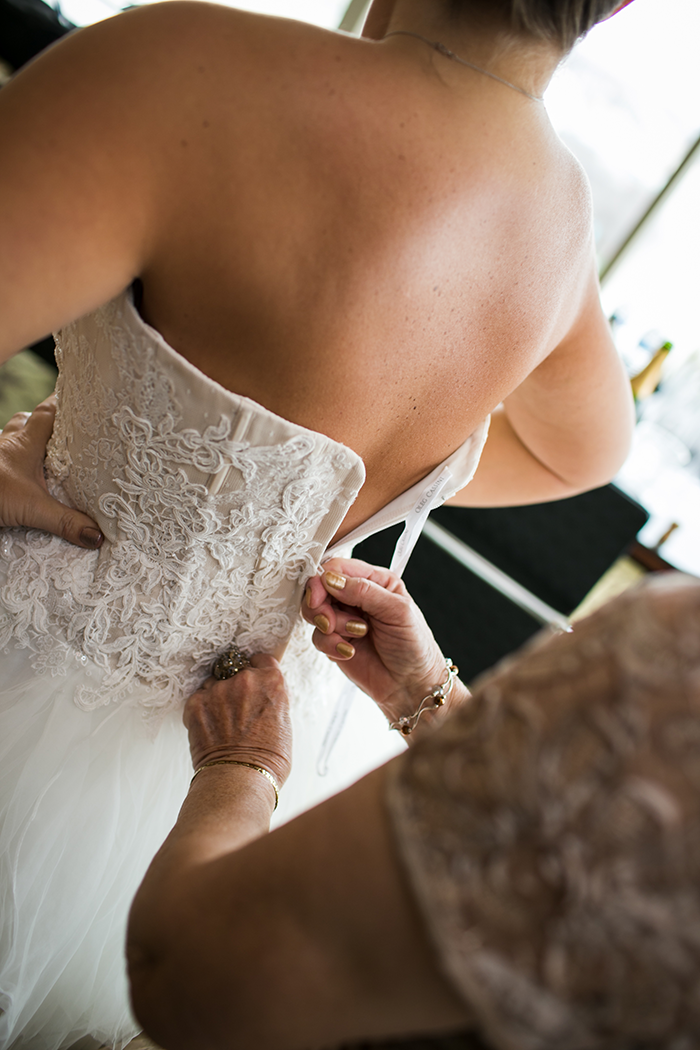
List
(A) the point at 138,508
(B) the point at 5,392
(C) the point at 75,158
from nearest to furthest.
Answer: (C) the point at 75,158 < (A) the point at 138,508 < (B) the point at 5,392

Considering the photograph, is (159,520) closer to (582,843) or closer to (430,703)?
(430,703)

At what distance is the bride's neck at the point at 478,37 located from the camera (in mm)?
611

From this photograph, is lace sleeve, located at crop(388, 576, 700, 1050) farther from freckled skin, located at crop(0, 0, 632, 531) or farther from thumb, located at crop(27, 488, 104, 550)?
thumb, located at crop(27, 488, 104, 550)

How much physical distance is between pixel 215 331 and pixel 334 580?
1.18 ft

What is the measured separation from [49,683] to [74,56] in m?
0.67

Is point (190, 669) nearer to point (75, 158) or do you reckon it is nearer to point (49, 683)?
point (49, 683)

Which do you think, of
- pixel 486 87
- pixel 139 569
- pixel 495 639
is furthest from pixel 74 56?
pixel 495 639

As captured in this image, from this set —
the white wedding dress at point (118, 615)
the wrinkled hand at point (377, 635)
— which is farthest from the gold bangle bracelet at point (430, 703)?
the white wedding dress at point (118, 615)

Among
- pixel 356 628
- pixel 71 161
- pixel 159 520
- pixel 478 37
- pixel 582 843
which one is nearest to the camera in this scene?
pixel 582 843

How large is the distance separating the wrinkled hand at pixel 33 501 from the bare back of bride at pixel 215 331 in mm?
20

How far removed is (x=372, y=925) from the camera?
0.35 meters

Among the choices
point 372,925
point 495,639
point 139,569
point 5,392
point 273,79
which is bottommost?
point 5,392

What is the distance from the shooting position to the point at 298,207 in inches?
22.1

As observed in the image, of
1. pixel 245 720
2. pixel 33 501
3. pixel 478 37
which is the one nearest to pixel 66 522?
pixel 33 501
